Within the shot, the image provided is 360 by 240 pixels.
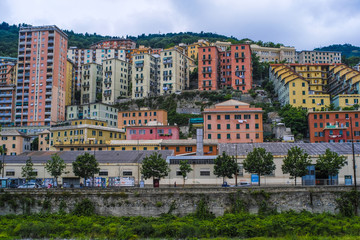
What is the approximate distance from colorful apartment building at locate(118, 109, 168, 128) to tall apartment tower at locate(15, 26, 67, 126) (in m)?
37.1

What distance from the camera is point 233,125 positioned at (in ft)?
262

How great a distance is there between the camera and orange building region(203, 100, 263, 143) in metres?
79.1

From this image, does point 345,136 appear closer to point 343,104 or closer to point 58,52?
point 343,104

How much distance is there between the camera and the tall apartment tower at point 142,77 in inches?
5032

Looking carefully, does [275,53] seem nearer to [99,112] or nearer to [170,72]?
[170,72]

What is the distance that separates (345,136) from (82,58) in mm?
124629

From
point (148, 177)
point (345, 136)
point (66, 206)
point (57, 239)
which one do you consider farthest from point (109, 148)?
point (345, 136)

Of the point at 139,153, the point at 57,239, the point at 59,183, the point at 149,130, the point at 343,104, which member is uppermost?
the point at 343,104

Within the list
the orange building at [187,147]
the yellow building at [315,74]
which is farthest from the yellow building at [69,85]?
the yellow building at [315,74]

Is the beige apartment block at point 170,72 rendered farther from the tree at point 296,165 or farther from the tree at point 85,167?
the tree at point 296,165

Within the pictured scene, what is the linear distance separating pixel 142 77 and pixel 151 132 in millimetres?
49790

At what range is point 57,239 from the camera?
39562 mm

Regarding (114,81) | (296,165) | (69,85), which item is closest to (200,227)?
(296,165)

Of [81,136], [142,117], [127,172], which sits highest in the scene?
[142,117]
